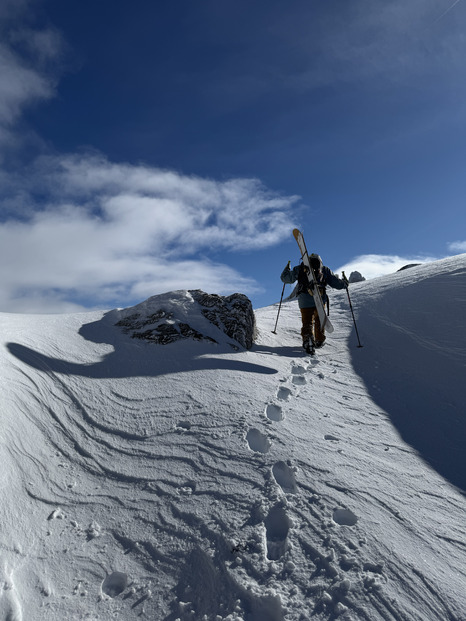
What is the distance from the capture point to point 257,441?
4855 mm

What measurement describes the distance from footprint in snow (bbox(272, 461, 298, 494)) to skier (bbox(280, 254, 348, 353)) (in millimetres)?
4940

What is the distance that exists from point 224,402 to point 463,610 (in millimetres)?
3475

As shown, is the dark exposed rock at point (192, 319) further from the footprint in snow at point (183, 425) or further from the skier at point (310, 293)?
the footprint in snow at point (183, 425)

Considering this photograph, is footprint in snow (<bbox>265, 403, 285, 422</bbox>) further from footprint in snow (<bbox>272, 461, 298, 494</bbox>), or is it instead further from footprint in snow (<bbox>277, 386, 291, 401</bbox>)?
footprint in snow (<bbox>272, 461, 298, 494</bbox>)

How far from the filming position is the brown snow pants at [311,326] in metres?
9.36

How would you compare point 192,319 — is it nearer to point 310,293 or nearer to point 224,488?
point 310,293

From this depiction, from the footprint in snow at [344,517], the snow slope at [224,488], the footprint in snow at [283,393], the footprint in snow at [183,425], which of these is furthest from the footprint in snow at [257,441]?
the footprint in snow at [283,393]

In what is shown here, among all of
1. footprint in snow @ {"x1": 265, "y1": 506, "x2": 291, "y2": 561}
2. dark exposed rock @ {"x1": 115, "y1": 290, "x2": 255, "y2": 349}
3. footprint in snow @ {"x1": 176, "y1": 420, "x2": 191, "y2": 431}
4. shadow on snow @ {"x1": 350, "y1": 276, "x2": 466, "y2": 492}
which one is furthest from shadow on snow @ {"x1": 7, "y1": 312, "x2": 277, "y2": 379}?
footprint in snow @ {"x1": 265, "y1": 506, "x2": 291, "y2": 561}

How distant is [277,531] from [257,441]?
4.35ft

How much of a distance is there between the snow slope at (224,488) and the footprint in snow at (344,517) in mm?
19

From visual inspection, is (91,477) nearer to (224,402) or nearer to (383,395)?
(224,402)

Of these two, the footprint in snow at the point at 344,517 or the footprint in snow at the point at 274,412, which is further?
the footprint in snow at the point at 274,412

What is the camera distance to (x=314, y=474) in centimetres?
425

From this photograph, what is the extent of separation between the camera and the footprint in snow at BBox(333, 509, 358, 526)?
367cm
